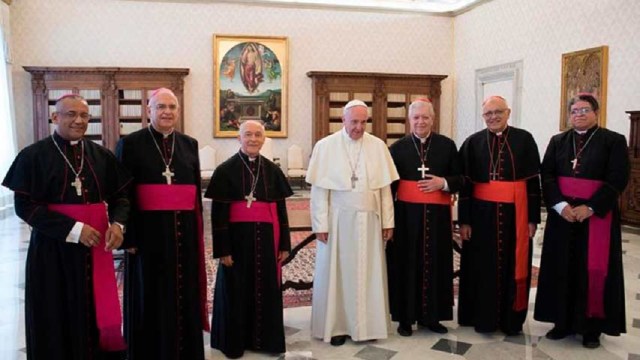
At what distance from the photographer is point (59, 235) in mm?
2533

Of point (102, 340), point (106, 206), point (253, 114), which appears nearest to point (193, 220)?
point (106, 206)

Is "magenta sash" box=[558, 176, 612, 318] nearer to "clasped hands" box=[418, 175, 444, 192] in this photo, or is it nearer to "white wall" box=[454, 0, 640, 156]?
"clasped hands" box=[418, 175, 444, 192]

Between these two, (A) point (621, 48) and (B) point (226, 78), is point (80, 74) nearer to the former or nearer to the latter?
(B) point (226, 78)

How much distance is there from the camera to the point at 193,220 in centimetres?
308

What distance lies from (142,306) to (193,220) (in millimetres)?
535

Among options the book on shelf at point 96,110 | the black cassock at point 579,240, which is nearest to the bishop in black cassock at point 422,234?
the black cassock at point 579,240

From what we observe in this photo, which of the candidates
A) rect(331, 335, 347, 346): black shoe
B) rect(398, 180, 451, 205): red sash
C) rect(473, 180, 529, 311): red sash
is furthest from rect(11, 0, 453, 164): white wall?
rect(473, 180, 529, 311): red sash

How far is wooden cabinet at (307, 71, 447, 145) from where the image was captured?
40.1 ft

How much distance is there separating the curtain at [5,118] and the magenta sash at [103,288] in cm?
767

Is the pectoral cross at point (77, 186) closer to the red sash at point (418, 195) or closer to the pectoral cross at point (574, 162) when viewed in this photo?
the red sash at point (418, 195)

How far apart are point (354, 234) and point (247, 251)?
715mm

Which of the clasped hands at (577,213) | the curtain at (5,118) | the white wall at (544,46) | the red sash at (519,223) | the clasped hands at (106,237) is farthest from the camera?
the curtain at (5,118)

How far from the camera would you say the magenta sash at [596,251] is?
3506mm

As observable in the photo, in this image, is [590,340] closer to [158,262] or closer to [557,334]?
[557,334]
